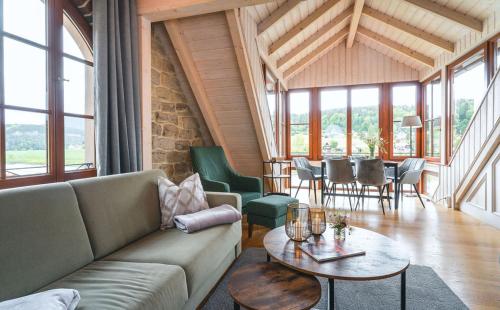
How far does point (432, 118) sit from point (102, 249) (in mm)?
5966

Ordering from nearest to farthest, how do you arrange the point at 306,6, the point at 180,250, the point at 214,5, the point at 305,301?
the point at 305,301 → the point at 180,250 → the point at 214,5 → the point at 306,6

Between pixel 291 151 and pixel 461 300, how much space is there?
5.03m

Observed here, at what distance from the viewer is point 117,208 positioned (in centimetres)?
171

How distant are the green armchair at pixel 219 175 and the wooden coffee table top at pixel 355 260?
152 centimetres

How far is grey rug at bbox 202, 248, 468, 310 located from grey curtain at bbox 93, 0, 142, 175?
1.32 m

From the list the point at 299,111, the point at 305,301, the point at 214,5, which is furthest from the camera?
the point at 299,111

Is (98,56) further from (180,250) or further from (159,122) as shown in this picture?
(180,250)

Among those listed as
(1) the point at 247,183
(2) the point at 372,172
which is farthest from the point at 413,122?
(1) the point at 247,183

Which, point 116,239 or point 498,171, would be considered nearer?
point 116,239

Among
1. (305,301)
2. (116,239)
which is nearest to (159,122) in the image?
(116,239)

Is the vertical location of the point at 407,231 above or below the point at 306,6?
below

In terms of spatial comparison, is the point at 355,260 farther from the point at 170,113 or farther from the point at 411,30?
the point at 411,30

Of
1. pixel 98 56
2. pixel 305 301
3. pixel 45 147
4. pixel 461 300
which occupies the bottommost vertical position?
pixel 461 300

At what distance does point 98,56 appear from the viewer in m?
2.07
